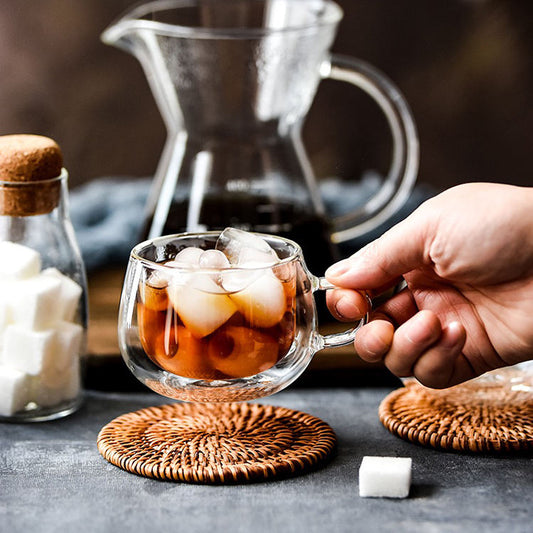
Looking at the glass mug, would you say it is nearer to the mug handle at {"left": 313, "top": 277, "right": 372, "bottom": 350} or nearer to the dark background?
the mug handle at {"left": 313, "top": 277, "right": 372, "bottom": 350}

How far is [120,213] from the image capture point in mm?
1495

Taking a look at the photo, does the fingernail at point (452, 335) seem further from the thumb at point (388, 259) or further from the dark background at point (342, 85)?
the dark background at point (342, 85)

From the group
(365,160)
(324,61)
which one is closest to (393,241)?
(324,61)

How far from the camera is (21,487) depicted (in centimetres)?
78

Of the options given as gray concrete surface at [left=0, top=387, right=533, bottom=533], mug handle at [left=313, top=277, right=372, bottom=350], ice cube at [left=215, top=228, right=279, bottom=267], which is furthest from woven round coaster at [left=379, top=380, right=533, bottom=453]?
ice cube at [left=215, top=228, right=279, bottom=267]

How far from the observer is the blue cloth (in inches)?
51.9

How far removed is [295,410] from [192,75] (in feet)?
1.31

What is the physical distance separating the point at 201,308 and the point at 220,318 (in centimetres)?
2

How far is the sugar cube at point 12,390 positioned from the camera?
900mm

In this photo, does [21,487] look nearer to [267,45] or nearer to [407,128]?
[267,45]

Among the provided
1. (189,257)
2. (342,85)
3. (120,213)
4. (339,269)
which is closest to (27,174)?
(189,257)

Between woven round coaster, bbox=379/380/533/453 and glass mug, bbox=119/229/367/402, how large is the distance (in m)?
0.12

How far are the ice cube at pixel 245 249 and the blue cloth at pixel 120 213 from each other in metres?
0.50

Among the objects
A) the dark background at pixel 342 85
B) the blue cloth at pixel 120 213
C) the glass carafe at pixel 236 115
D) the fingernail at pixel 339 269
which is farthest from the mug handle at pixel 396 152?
the dark background at pixel 342 85
